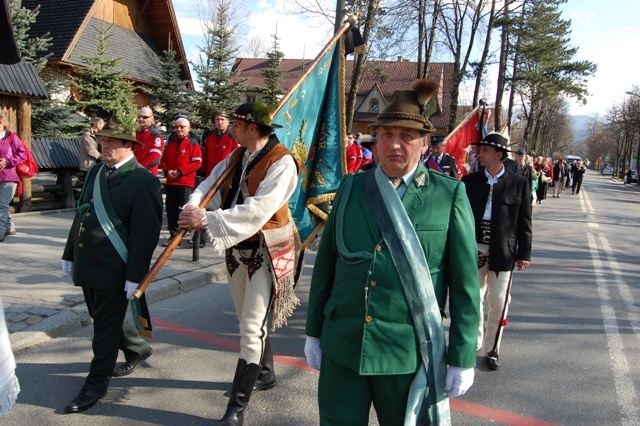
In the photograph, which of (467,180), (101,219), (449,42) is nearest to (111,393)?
(101,219)

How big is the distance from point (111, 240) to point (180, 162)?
4937mm

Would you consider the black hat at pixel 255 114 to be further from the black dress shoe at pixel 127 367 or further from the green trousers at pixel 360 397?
the black dress shoe at pixel 127 367

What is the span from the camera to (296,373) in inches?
179

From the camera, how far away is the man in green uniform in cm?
231

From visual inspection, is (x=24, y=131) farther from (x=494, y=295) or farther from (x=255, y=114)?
(x=494, y=295)

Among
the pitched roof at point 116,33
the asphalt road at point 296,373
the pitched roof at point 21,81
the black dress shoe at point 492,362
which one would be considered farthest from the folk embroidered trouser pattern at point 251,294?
the pitched roof at point 116,33

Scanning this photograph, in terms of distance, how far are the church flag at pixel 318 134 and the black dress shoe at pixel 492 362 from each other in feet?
6.26

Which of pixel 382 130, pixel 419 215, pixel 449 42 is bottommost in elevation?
pixel 419 215

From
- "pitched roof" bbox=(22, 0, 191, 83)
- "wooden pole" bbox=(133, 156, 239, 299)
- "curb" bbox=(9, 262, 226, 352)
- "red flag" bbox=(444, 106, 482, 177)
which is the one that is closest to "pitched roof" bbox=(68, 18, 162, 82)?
"pitched roof" bbox=(22, 0, 191, 83)

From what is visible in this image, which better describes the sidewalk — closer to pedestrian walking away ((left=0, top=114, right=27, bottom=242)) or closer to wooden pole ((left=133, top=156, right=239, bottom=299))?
pedestrian walking away ((left=0, top=114, right=27, bottom=242))

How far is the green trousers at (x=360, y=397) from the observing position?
93.1 inches

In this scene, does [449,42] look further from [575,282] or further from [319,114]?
[319,114]

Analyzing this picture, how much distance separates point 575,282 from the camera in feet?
27.5

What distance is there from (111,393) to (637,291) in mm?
7341
